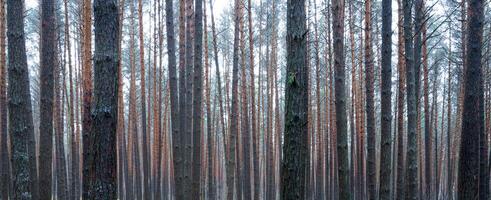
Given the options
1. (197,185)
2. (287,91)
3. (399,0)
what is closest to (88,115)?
(197,185)

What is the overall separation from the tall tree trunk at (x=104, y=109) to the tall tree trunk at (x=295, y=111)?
1779 millimetres

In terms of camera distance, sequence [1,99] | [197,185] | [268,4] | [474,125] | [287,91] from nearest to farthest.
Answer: [287,91] → [474,125] → [197,185] → [1,99] → [268,4]

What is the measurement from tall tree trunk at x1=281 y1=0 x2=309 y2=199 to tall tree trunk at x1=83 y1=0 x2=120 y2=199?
1.78m

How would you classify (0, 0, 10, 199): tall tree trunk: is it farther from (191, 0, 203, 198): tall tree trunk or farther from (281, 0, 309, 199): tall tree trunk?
(281, 0, 309, 199): tall tree trunk

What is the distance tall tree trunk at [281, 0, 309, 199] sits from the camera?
5.03m

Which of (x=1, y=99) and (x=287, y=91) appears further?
(x=1, y=99)

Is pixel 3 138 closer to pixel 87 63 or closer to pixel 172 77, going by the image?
pixel 87 63

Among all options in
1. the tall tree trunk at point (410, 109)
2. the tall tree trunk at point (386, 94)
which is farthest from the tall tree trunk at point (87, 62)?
the tall tree trunk at point (410, 109)

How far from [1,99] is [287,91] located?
8833mm

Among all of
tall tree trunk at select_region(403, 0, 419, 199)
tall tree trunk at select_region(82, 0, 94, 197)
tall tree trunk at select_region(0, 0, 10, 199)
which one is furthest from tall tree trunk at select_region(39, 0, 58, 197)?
tall tree trunk at select_region(403, 0, 419, 199)

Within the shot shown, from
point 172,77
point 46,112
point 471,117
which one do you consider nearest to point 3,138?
point 46,112

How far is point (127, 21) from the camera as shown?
70.7 ft

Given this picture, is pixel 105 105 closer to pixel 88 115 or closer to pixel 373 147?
pixel 88 115

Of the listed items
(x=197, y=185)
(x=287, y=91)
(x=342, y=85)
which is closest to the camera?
(x=287, y=91)
